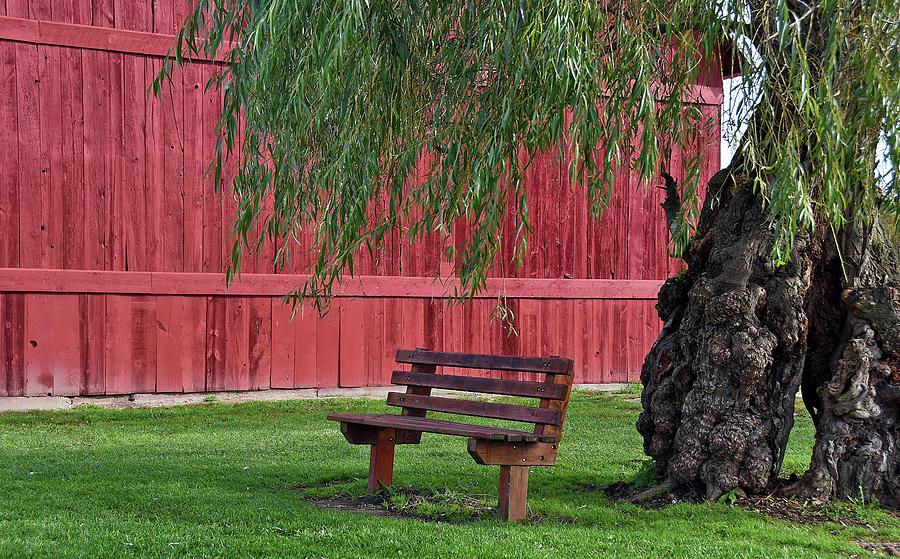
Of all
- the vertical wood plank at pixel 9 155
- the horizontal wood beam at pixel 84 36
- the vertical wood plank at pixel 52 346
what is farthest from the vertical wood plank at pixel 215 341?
the horizontal wood beam at pixel 84 36

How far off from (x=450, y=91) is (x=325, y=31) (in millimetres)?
1153

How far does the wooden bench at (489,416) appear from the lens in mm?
5156

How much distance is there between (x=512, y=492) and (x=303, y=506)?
3.74 ft

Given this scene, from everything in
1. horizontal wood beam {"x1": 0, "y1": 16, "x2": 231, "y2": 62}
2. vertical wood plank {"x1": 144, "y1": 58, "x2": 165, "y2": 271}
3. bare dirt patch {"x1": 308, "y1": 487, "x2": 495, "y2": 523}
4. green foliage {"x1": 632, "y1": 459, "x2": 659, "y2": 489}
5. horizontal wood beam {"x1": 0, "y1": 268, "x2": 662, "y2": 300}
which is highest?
horizontal wood beam {"x1": 0, "y1": 16, "x2": 231, "y2": 62}

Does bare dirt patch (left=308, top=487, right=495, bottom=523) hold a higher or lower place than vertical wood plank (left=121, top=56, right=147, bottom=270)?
lower

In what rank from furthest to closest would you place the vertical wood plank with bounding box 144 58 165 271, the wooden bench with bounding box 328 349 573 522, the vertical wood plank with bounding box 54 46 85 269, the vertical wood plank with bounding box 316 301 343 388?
the vertical wood plank with bounding box 316 301 343 388
the vertical wood plank with bounding box 144 58 165 271
the vertical wood plank with bounding box 54 46 85 269
the wooden bench with bounding box 328 349 573 522

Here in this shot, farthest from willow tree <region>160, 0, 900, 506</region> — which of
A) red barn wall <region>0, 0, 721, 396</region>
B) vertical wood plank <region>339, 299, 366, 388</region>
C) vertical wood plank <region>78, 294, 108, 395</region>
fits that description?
vertical wood plank <region>339, 299, 366, 388</region>

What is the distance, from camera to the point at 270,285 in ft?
36.5

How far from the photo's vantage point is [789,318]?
218 inches

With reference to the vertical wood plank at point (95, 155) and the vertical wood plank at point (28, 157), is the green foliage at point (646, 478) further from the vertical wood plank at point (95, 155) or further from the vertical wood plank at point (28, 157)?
the vertical wood plank at point (28, 157)

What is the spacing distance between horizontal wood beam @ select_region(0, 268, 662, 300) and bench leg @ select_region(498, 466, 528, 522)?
416cm

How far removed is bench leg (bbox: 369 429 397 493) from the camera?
5.92 metres

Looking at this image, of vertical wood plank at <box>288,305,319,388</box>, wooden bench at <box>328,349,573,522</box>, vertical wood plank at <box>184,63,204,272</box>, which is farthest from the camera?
vertical wood plank at <box>288,305,319,388</box>

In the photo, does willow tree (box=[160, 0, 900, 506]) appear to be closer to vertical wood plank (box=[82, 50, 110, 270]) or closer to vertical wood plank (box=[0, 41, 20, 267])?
vertical wood plank (box=[82, 50, 110, 270])
